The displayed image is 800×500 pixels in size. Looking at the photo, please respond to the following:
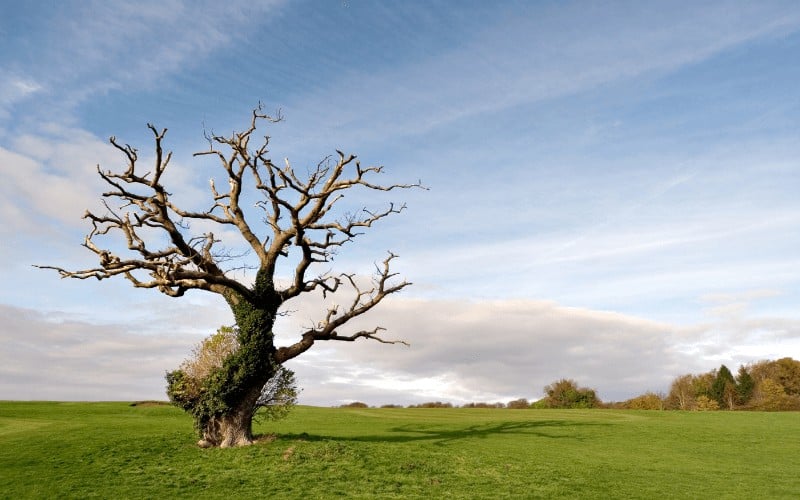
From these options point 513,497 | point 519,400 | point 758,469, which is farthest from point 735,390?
point 513,497

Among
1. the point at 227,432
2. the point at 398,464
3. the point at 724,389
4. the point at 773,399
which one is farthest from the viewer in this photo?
the point at 724,389

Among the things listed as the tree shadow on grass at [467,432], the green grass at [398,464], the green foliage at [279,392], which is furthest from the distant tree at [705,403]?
the green foliage at [279,392]

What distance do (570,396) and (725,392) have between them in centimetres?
4514

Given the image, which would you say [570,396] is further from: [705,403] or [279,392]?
[279,392]

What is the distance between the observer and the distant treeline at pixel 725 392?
280 ft

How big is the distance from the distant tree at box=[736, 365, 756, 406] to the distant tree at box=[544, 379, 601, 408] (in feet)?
136

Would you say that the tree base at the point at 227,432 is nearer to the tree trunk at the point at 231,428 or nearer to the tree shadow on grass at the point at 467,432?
the tree trunk at the point at 231,428

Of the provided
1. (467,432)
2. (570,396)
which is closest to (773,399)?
(570,396)

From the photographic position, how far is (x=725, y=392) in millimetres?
109750

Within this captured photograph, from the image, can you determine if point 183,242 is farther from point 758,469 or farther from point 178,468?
point 758,469

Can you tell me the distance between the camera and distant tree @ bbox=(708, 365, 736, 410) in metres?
109

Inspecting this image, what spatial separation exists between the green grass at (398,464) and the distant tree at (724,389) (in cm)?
7864

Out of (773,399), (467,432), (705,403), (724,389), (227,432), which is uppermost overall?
(724,389)

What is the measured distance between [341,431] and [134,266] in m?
16.8
